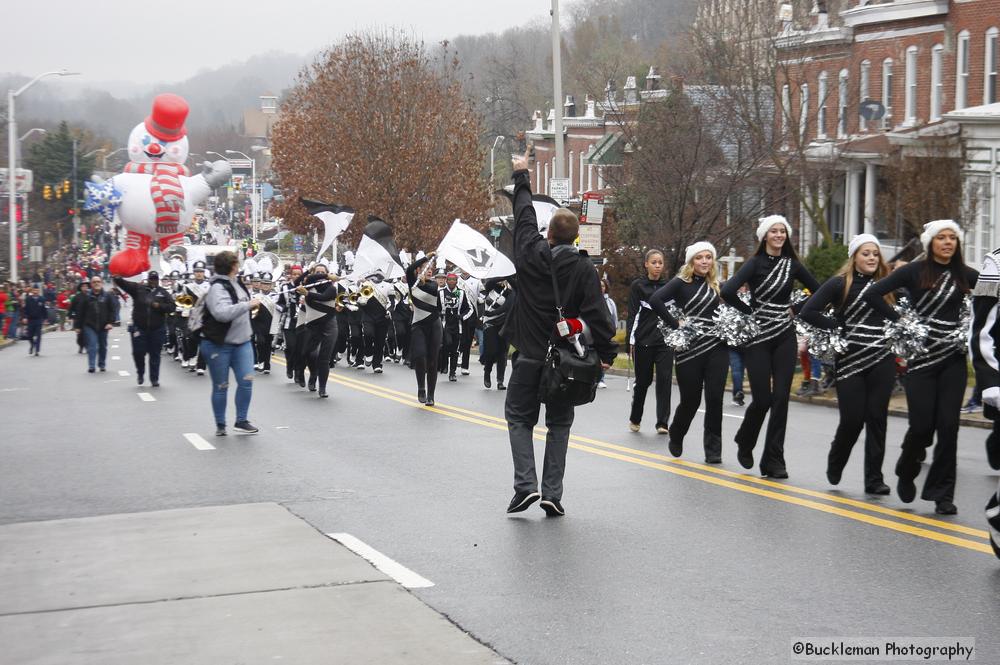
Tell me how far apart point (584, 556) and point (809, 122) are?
30.1 metres

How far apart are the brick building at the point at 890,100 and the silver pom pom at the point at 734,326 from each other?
18013mm

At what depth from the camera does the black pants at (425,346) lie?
18.3m

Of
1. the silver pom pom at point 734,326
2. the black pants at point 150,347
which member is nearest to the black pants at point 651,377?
the silver pom pom at point 734,326

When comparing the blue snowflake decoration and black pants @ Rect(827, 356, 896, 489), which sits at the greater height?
the blue snowflake decoration

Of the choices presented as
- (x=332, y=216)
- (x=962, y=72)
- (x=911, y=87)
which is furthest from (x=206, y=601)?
(x=911, y=87)

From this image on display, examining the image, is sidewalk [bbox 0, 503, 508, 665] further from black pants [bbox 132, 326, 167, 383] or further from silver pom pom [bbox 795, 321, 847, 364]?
black pants [bbox 132, 326, 167, 383]

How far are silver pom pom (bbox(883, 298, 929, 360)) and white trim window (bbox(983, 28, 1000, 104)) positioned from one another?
24.9 m

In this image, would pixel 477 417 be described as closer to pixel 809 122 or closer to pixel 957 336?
pixel 957 336

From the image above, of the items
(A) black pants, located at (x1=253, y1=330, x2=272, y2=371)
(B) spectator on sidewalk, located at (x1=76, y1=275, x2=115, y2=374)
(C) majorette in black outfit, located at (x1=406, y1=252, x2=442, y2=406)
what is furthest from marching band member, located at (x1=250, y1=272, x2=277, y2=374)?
(C) majorette in black outfit, located at (x1=406, y1=252, x2=442, y2=406)

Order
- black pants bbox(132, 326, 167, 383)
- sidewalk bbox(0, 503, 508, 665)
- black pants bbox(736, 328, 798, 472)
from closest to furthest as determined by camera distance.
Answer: sidewalk bbox(0, 503, 508, 665), black pants bbox(736, 328, 798, 472), black pants bbox(132, 326, 167, 383)

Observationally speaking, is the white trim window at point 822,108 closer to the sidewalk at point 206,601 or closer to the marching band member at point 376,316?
the marching band member at point 376,316

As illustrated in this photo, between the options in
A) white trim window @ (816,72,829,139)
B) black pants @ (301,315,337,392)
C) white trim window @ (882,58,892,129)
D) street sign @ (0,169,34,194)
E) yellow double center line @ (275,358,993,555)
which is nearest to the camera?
yellow double center line @ (275,358,993,555)

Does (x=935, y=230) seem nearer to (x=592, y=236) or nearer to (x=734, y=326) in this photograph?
(x=734, y=326)

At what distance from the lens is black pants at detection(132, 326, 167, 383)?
22453mm
